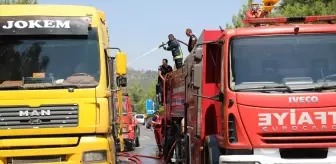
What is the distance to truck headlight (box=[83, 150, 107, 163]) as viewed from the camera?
8.69m

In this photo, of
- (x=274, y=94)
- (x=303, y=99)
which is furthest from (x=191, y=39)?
(x=303, y=99)

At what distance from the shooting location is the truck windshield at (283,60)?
7.71 metres

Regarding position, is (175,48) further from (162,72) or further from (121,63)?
(121,63)

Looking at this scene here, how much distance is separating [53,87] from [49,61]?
0.52 meters

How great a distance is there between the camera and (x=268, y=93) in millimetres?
7512

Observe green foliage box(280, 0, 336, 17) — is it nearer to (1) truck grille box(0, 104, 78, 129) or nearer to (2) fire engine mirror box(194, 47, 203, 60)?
(2) fire engine mirror box(194, 47, 203, 60)

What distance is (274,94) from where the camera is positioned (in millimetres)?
7477

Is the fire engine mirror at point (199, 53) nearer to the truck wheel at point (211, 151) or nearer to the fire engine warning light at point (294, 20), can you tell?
the fire engine warning light at point (294, 20)

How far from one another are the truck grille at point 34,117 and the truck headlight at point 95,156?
48 cm

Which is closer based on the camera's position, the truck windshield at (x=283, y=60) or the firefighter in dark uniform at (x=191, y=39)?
the truck windshield at (x=283, y=60)

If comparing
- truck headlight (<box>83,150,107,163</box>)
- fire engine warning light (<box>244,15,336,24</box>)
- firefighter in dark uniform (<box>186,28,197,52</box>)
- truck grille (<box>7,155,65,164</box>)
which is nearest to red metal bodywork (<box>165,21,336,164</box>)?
fire engine warning light (<box>244,15,336,24</box>)

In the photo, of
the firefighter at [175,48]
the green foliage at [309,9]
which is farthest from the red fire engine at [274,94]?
the green foliage at [309,9]

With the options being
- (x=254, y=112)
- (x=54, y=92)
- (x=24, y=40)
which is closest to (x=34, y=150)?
(x=54, y=92)

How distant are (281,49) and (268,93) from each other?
75cm
